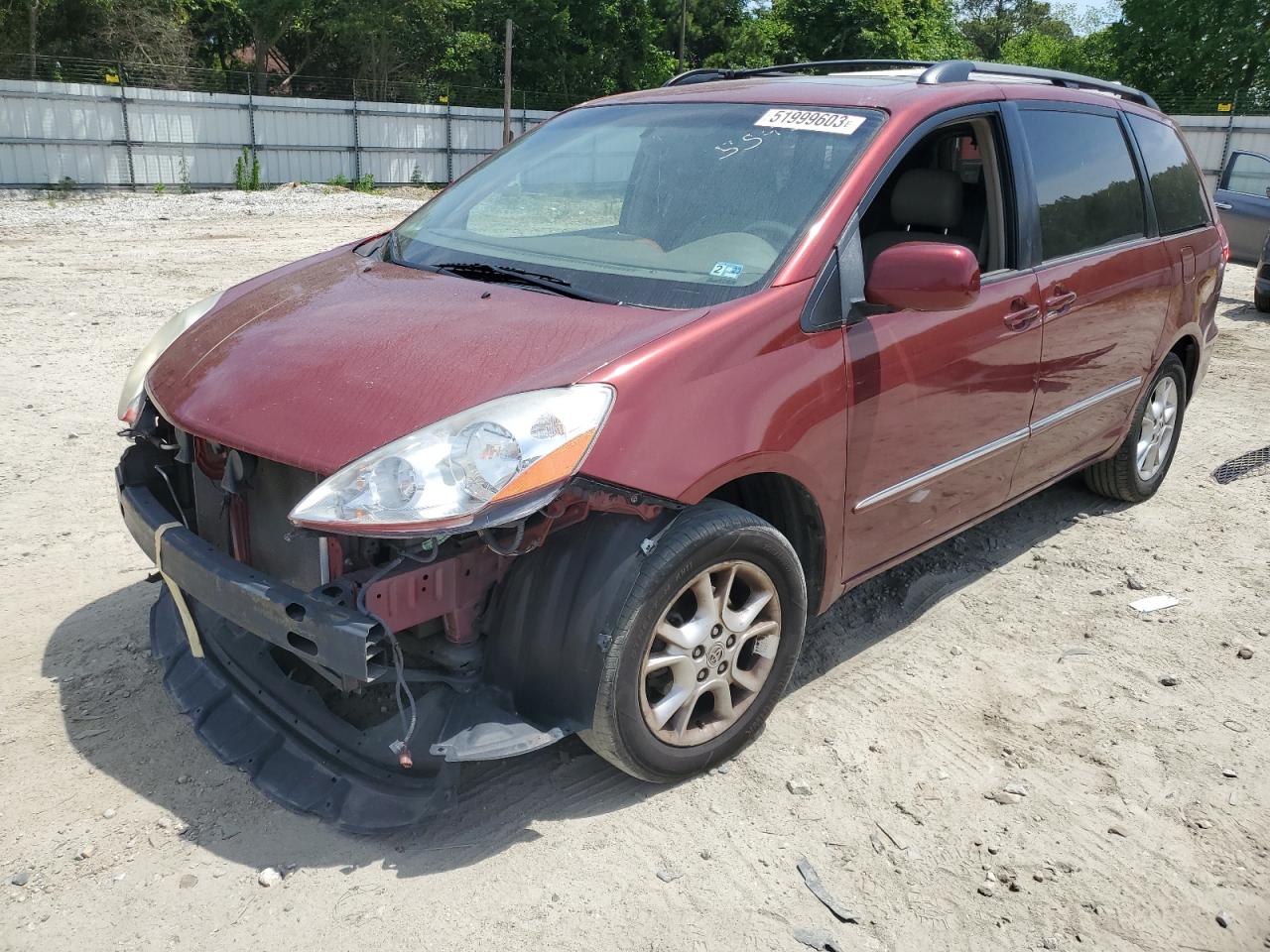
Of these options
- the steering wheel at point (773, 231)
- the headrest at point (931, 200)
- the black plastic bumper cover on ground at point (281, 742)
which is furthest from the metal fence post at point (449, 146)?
the black plastic bumper cover on ground at point (281, 742)

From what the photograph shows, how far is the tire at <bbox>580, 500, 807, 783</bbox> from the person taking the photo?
260 cm

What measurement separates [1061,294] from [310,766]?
303cm

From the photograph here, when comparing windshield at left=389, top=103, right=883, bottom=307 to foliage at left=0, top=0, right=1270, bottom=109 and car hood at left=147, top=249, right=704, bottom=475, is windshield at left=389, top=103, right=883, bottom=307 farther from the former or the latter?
foliage at left=0, top=0, right=1270, bottom=109

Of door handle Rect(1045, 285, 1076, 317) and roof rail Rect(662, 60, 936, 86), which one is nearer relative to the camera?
door handle Rect(1045, 285, 1076, 317)

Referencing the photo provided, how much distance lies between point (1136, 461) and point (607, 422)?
3603 mm

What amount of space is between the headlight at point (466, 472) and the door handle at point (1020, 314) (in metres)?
1.83

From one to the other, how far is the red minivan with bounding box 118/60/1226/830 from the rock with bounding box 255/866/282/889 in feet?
0.65

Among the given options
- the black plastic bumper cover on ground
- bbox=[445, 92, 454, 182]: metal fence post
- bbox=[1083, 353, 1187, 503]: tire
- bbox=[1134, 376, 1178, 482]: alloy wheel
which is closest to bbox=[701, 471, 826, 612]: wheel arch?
the black plastic bumper cover on ground

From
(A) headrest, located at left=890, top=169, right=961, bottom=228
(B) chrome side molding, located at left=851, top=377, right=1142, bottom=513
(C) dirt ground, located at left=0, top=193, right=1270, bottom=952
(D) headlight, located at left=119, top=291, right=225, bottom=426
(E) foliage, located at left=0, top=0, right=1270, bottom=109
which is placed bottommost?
(C) dirt ground, located at left=0, top=193, right=1270, bottom=952

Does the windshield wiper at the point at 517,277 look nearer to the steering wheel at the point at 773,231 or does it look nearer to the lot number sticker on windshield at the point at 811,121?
the steering wheel at the point at 773,231

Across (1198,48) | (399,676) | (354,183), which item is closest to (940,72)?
(399,676)

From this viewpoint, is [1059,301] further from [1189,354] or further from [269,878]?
[269,878]

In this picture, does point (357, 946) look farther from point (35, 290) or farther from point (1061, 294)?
point (35, 290)

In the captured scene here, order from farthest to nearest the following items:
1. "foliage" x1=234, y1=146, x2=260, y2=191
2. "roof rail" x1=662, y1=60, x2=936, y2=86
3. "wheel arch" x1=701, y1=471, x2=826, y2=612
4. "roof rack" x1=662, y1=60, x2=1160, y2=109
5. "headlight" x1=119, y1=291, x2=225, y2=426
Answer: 1. "foliage" x1=234, y1=146, x2=260, y2=191
2. "roof rail" x1=662, y1=60, x2=936, y2=86
3. "roof rack" x1=662, y1=60, x2=1160, y2=109
4. "headlight" x1=119, y1=291, x2=225, y2=426
5. "wheel arch" x1=701, y1=471, x2=826, y2=612
